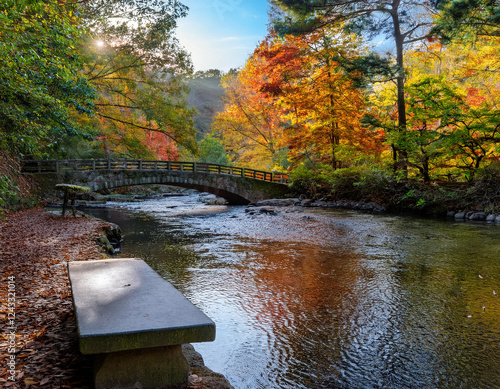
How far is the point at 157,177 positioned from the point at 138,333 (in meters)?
19.8

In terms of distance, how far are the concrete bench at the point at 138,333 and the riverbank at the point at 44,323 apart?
19 cm

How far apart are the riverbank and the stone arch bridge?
13.0 metres

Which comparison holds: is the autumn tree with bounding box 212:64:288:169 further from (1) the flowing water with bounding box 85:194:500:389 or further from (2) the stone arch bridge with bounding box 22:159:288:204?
(1) the flowing water with bounding box 85:194:500:389

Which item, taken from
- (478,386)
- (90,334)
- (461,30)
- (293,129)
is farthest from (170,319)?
(293,129)

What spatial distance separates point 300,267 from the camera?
6613 millimetres

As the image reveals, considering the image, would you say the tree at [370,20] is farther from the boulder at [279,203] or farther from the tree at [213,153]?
the tree at [213,153]

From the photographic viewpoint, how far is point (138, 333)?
6.25ft

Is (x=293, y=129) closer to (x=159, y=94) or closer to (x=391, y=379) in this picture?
(x=159, y=94)

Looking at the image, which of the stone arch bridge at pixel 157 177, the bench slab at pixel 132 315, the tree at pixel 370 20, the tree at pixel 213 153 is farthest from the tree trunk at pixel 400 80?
the tree at pixel 213 153

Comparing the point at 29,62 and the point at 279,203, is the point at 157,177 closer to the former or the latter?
the point at 279,203

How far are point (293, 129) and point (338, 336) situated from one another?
16.4 metres

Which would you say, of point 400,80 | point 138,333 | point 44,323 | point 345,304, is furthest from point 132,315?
point 400,80

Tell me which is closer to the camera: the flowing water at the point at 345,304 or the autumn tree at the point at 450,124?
the flowing water at the point at 345,304

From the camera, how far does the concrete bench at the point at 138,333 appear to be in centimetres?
190
